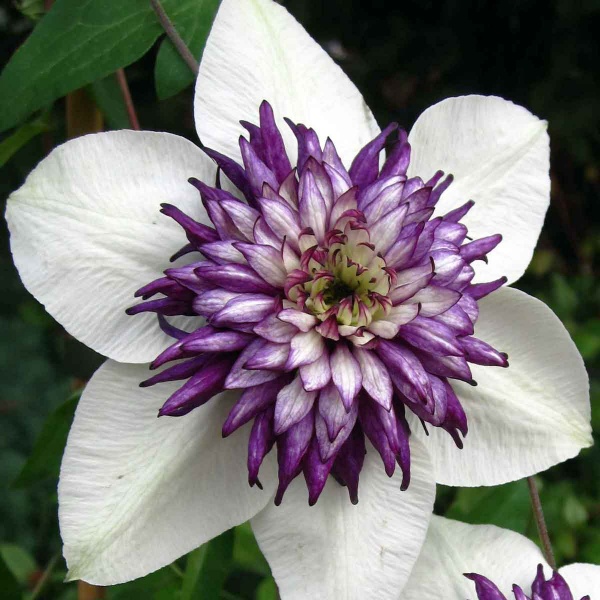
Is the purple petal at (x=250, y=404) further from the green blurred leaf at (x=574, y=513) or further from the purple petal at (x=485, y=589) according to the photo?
the green blurred leaf at (x=574, y=513)

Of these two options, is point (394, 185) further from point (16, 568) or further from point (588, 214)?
point (588, 214)

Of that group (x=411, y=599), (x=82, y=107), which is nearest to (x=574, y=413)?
(x=411, y=599)

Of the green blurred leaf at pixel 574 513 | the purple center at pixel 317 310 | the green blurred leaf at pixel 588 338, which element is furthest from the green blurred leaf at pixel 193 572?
the green blurred leaf at pixel 588 338

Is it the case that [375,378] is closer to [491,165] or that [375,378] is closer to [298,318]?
[298,318]

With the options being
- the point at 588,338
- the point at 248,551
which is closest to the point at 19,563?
the point at 248,551

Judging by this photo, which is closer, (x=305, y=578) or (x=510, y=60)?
(x=305, y=578)

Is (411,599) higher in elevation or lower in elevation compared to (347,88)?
lower

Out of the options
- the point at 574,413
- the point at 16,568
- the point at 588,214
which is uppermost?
the point at 574,413
